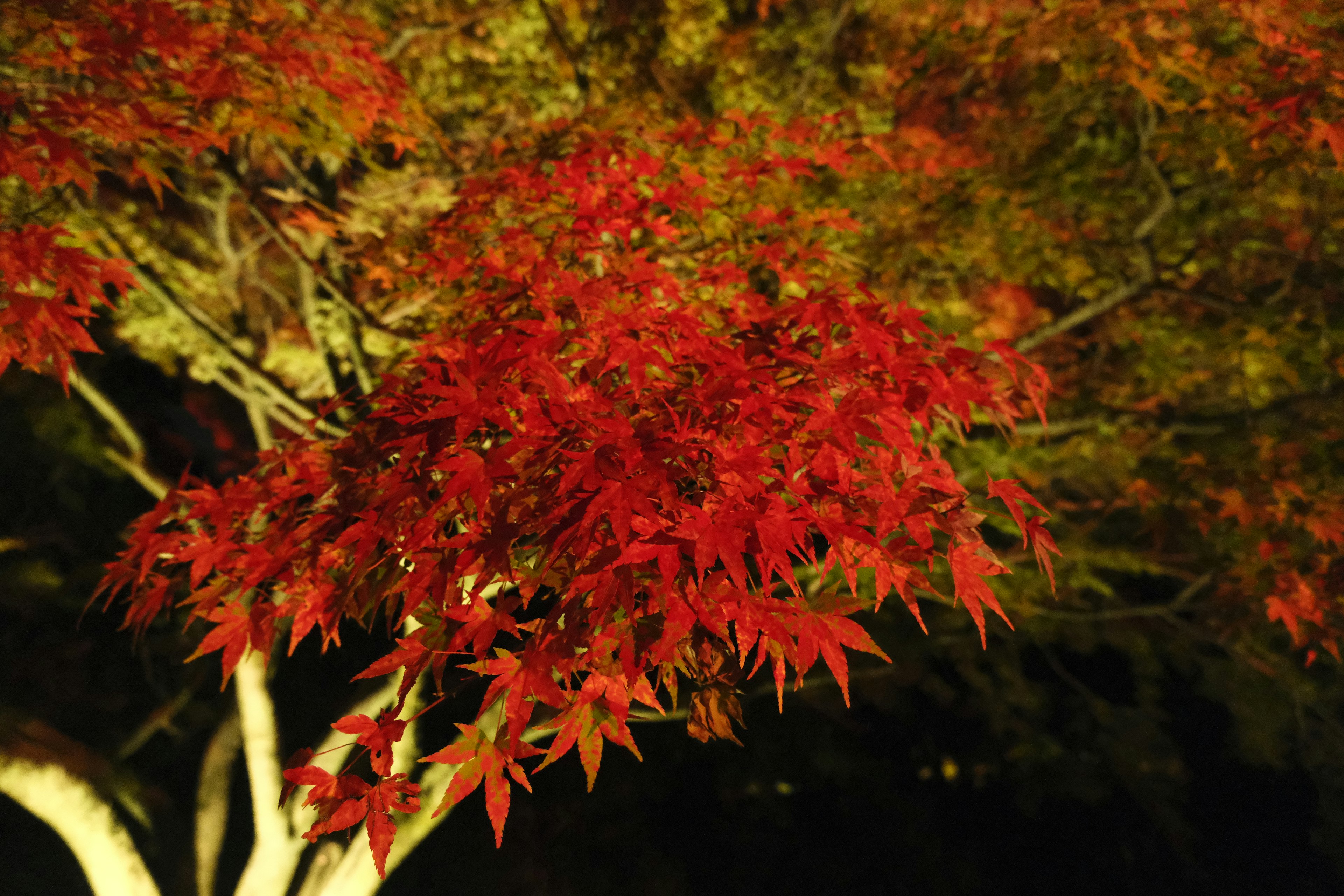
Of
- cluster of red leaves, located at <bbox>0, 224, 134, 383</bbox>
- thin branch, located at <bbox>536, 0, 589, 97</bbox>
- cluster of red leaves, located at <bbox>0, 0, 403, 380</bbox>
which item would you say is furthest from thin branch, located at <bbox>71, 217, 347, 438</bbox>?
thin branch, located at <bbox>536, 0, 589, 97</bbox>

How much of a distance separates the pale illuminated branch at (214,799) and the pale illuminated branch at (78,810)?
1.04 feet

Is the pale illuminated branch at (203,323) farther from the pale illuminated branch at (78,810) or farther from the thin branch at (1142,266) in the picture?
the thin branch at (1142,266)

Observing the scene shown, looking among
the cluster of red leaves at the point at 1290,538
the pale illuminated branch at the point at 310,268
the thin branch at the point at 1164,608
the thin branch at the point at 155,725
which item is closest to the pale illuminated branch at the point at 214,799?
the pale illuminated branch at the point at 310,268

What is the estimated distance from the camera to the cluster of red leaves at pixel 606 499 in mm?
1772

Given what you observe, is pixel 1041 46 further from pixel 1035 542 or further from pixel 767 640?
pixel 767 640

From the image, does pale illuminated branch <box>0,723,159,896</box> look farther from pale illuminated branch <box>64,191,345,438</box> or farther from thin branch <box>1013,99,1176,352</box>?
thin branch <box>1013,99,1176,352</box>

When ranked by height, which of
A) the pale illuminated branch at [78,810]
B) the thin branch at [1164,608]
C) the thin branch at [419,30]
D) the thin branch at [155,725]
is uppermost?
the thin branch at [419,30]

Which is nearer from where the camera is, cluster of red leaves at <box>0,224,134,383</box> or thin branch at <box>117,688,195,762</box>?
cluster of red leaves at <box>0,224,134,383</box>

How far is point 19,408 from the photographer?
629cm

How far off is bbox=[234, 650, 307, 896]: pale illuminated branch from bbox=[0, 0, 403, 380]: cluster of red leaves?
1.86 meters

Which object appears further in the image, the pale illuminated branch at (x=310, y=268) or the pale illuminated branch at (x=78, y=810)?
the pale illuminated branch at (x=310, y=268)

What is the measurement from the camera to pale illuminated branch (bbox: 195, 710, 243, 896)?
3.53 meters

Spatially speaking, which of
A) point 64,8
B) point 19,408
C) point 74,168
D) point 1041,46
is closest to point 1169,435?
point 1041,46

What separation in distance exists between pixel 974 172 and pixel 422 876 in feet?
27.8
